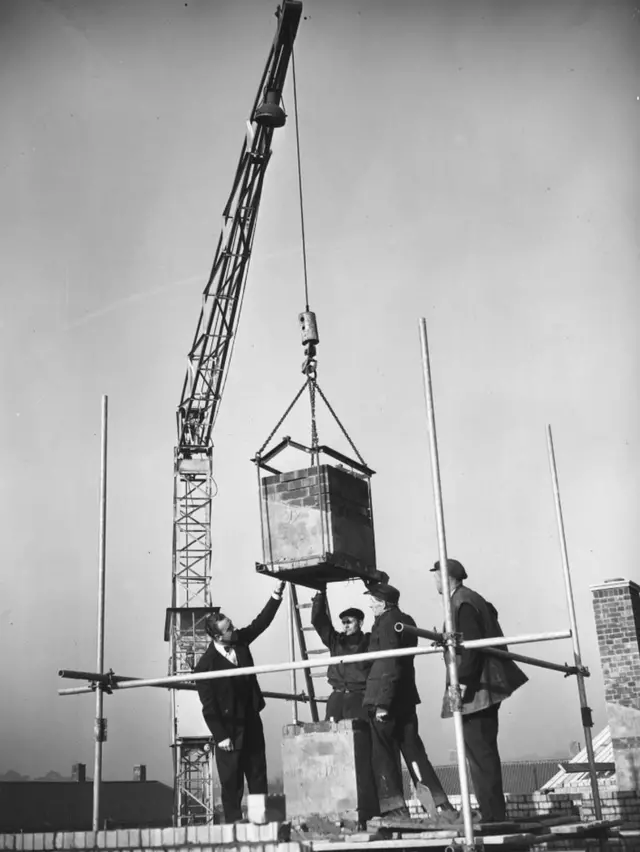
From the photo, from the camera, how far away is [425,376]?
7.14 metres

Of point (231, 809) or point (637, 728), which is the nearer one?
point (231, 809)

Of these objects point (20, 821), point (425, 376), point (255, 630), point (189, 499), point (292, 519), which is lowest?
point (20, 821)

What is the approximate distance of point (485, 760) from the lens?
22.6ft

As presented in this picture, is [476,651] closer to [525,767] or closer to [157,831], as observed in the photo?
[157,831]

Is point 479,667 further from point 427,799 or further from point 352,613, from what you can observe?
point 352,613

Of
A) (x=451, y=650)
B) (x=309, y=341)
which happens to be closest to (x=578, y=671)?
(x=451, y=650)

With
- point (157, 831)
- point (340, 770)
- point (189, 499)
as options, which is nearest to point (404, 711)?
point (340, 770)

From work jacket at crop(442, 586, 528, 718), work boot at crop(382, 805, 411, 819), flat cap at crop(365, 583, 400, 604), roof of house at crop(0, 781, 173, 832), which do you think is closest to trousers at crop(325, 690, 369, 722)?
work boot at crop(382, 805, 411, 819)

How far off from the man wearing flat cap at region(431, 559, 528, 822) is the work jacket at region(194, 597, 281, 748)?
2080mm

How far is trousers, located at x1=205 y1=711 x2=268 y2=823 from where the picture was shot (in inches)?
324

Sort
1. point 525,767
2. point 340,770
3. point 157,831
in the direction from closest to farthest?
point 157,831, point 340,770, point 525,767

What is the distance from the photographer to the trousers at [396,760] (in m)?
7.23

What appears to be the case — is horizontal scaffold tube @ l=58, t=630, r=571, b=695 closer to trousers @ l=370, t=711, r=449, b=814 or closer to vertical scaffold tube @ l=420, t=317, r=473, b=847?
vertical scaffold tube @ l=420, t=317, r=473, b=847

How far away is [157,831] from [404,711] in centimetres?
202
